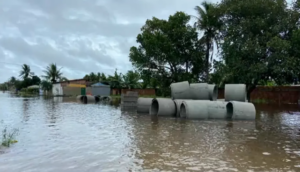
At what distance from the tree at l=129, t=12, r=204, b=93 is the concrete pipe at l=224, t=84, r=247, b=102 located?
14.2 metres

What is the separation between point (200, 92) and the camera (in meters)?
14.1

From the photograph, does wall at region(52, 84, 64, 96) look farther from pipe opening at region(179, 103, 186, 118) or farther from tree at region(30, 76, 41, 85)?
pipe opening at region(179, 103, 186, 118)

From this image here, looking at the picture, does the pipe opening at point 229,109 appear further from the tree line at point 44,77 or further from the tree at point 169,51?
the tree line at point 44,77

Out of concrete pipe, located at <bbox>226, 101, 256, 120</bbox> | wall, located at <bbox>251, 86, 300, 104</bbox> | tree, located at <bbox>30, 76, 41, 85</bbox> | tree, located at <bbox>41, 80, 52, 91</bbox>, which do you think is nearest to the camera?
concrete pipe, located at <bbox>226, 101, 256, 120</bbox>

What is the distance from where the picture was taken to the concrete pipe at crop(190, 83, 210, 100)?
14.1 m

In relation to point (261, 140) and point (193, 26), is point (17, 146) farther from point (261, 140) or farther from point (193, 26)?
point (193, 26)

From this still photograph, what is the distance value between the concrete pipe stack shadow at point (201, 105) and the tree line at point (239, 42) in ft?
22.0

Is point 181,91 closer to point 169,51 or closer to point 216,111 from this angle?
point 216,111

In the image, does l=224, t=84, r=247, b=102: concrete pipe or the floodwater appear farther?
l=224, t=84, r=247, b=102: concrete pipe

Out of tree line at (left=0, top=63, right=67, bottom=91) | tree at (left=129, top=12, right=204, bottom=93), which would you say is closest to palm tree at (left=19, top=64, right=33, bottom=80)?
tree line at (left=0, top=63, right=67, bottom=91)

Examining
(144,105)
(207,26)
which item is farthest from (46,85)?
(144,105)

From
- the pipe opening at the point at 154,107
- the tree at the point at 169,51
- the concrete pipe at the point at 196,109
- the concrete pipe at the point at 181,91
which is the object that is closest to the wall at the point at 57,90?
the tree at the point at 169,51

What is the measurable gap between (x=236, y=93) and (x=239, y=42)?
8.40 meters

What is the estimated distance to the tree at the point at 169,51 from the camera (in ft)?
91.9
